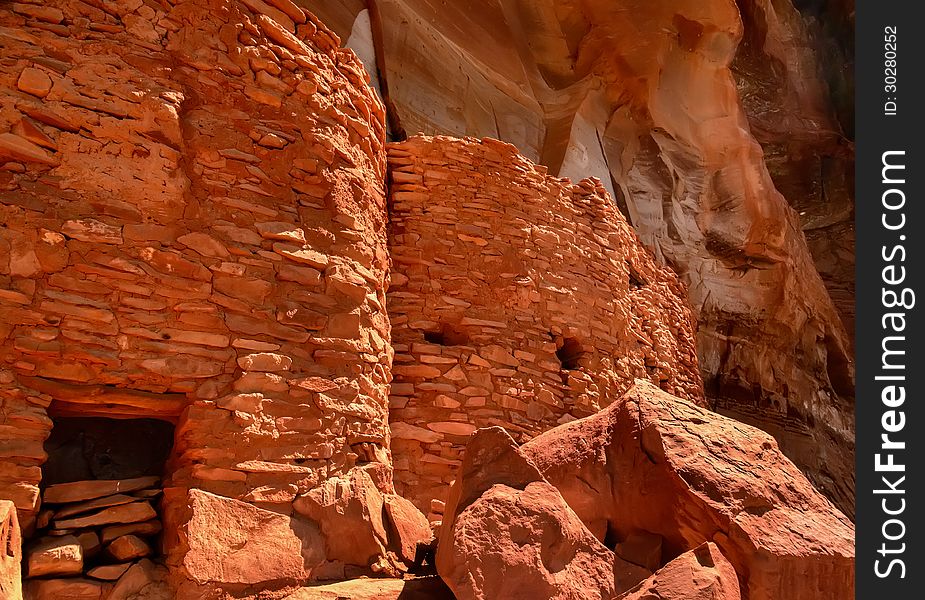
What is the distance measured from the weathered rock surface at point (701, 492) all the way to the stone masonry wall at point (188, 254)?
1141mm

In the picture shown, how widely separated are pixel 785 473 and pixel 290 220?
2814mm

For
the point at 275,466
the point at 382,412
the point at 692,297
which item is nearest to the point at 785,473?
the point at 382,412

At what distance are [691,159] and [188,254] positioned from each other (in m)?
9.09

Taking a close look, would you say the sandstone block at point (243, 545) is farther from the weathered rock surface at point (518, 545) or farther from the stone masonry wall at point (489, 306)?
the stone masonry wall at point (489, 306)

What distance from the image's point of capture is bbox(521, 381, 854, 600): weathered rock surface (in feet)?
9.30

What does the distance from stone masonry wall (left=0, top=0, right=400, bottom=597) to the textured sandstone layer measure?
197 inches

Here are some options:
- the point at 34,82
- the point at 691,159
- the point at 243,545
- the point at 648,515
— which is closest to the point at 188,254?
the point at 34,82

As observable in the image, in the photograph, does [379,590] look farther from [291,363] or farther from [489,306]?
[489,306]

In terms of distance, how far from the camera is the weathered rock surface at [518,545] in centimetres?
278

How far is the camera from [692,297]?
10.6 metres

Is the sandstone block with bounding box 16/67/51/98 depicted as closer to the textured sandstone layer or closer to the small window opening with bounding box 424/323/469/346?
the small window opening with bounding box 424/323/469/346

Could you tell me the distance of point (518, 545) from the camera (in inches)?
113

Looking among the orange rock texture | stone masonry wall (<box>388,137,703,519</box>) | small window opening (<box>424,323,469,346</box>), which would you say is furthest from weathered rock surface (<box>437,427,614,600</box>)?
small window opening (<box>424,323,469,346</box>)

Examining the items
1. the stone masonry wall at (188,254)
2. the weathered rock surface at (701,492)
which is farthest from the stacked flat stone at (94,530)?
the weathered rock surface at (701,492)
